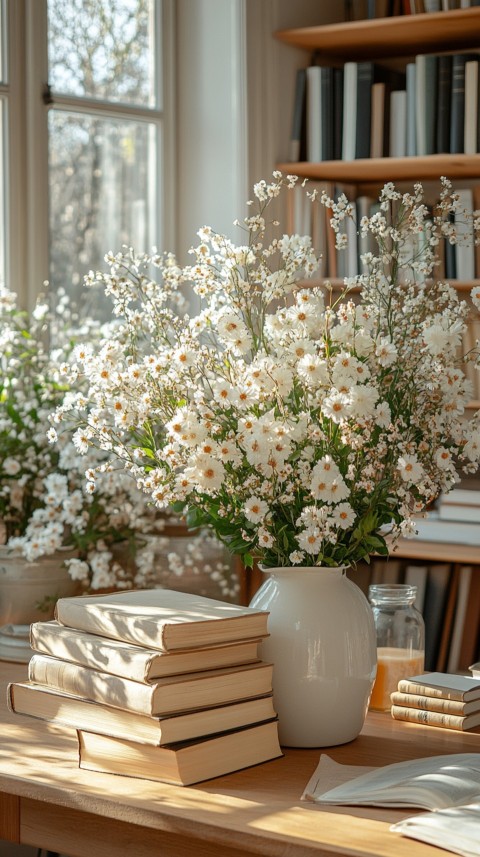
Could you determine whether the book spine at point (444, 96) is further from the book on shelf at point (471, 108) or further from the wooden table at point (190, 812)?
the wooden table at point (190, 812)

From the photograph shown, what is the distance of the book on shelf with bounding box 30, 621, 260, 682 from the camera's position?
143 cm

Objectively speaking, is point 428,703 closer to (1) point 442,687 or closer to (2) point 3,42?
(1) point 442,687

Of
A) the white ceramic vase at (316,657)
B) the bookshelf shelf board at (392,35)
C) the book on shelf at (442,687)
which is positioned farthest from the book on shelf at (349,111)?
the white ceramic vase at (316,657)

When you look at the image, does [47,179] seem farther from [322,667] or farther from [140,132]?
[322,667]

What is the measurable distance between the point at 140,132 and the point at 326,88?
0.59m

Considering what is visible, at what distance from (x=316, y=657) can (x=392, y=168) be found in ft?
7.38

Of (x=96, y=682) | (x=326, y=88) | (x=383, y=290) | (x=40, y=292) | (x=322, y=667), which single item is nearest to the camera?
(x=96, y=682)

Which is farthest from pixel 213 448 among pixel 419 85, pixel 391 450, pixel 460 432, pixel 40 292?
pixel 419 85

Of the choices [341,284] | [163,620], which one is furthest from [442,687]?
[341,284]

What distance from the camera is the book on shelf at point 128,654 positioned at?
4.68 ft

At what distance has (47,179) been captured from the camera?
336 centimetres

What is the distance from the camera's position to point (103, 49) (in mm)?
3574

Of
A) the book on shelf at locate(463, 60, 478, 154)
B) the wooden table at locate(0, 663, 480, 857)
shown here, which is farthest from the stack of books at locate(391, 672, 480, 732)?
the book on shelf at locate(463, 60, 478, 154)

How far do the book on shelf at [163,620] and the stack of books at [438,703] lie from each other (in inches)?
13.8
